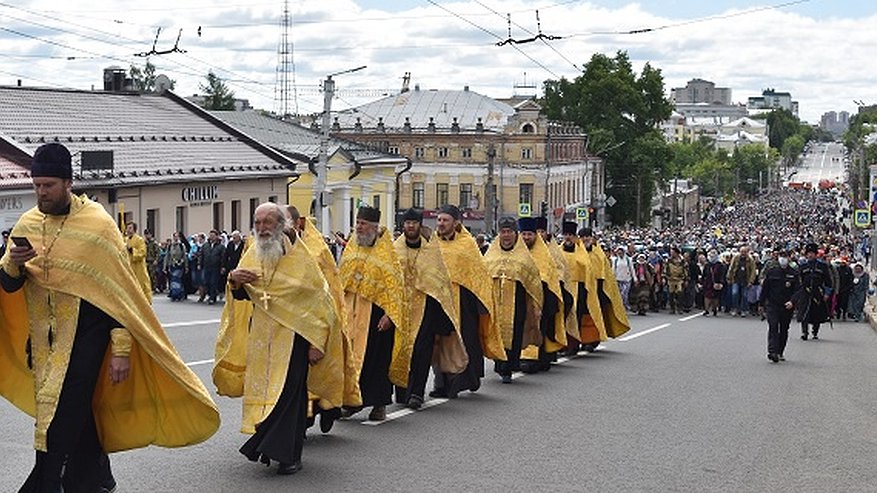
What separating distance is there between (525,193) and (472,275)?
87121 mm

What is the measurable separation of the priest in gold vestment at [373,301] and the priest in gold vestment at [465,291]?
1.79 metres

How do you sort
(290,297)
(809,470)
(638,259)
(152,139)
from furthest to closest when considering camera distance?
(152,139) < (638,259) < (809,470) < (290,297)

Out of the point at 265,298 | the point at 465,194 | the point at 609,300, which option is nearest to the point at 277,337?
the point at 265,298

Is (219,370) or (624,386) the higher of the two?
(219,370)

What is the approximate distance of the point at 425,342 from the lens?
13.2 metres

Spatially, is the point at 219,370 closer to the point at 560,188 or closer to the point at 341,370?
the point at 341,370

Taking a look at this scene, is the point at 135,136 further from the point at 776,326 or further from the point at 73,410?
the point at 73,410

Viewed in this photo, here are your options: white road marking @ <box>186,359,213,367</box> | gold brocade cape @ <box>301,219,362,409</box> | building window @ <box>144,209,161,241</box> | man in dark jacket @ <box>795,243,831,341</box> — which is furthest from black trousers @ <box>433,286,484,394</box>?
building window @ <box>144,209,161,241</box>

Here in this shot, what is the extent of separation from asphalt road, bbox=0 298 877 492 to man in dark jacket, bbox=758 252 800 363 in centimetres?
172

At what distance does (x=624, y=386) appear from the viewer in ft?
52.1

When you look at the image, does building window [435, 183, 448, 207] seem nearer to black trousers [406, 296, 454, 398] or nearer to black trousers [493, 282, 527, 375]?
black trousers [493, 282, 527, 375]

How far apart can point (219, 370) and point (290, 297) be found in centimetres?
78

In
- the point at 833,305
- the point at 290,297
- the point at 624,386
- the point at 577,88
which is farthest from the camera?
the point at 577,88

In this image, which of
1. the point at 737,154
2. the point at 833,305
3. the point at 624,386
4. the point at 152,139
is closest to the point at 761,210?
the point at 737,154
